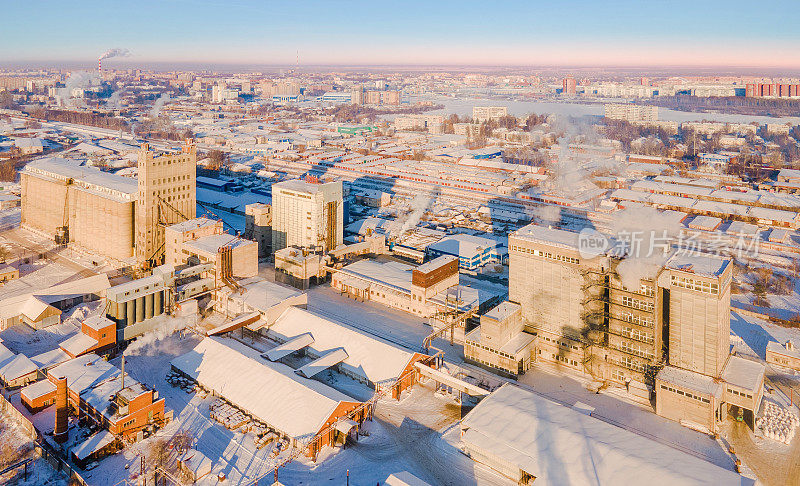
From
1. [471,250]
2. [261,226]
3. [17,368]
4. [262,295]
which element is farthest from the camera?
[261,226]

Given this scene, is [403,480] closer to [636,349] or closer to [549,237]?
[636,349]

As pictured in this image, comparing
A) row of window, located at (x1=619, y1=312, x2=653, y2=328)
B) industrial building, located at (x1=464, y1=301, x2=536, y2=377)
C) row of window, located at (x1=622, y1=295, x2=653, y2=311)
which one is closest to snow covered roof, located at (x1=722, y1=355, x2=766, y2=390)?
row of window, located at (x1=619, y1=312, x2=653, y2=328)

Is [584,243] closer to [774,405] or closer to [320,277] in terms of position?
[774,405]

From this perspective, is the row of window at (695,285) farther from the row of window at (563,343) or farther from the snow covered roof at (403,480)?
the snow covered roof at (403,480)

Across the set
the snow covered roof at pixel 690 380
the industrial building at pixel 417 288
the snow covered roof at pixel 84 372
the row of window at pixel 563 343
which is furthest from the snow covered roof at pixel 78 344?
the snow covered roof at pixel 690 380

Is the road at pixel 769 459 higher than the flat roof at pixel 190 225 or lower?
lower

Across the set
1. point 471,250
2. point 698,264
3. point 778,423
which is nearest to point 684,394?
point 778,423

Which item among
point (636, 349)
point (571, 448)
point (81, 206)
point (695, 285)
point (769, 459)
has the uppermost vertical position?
point (81, 206)
